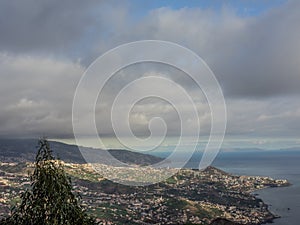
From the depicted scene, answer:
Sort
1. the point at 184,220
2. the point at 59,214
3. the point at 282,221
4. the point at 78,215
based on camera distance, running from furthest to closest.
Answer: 1. the point at 184,220
2. the point at 282,221
3. the point at 78,215
4. the point at 59,214

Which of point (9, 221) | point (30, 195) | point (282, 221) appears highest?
point (30, 195)

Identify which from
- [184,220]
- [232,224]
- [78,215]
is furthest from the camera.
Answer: [184,220]

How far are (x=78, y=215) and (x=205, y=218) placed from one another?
645 feet

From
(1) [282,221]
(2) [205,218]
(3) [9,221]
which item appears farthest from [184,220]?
(3) [9,221]

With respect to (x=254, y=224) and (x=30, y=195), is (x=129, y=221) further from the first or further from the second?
(x=30, y=195)

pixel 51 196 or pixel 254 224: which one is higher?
pixel 51 196

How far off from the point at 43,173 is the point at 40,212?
4.80 feet

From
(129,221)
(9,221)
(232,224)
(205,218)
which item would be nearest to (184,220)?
(205,218)

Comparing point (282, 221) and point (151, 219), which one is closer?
point (282, 221)

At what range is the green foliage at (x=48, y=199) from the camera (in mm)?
12656

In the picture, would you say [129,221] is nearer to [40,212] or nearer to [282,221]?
[282,221]

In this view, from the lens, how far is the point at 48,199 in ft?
42.1

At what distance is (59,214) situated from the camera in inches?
496

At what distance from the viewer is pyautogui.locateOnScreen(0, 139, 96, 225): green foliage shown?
12.7m
